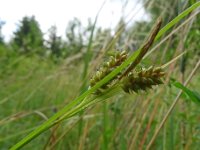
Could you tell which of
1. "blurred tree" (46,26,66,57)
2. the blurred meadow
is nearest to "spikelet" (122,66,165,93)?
the blurred meadow

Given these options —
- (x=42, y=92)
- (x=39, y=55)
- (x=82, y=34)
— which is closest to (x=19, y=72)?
(x=39, y=55)

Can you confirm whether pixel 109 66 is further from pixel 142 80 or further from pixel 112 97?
pixel 112 97

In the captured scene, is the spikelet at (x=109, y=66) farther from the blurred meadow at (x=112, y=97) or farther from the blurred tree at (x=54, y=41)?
the blurred tree at (x=54, y=41)

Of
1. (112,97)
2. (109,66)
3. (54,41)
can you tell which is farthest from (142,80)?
(54,41)

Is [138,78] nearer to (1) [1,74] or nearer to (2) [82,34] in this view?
(2) [82,34]

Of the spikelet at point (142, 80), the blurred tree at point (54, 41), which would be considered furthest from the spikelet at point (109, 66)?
the blurred tree at point (54, 41)

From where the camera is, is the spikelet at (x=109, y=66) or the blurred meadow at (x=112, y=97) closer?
the spikelet at (x=109, y=66)

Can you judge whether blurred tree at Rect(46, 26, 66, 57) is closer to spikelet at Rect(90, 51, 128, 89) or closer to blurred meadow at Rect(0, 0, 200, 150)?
blurred meadow at Rect(0, 0, 200, 150)
